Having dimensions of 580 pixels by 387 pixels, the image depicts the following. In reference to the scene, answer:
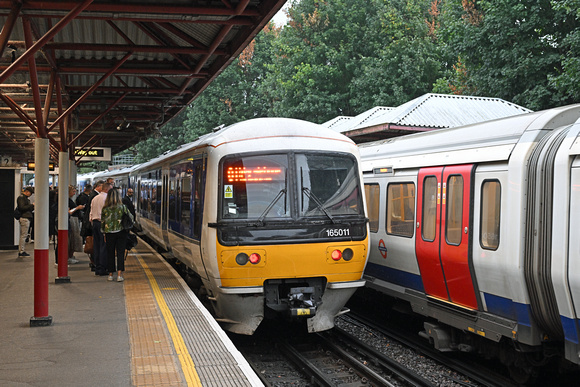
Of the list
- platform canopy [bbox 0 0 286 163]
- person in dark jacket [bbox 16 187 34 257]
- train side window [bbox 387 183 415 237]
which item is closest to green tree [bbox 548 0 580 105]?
train side window [bbox 387 183 415 237]

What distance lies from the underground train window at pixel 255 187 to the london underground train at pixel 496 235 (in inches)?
80.5

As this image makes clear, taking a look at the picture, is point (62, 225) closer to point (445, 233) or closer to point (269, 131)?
point (269, 131)

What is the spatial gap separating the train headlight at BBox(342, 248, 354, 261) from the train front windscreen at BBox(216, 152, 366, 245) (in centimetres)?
18

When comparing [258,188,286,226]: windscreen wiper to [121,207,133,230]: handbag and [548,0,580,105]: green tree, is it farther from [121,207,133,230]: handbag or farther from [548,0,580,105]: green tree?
[548,0,580,105]: green tree

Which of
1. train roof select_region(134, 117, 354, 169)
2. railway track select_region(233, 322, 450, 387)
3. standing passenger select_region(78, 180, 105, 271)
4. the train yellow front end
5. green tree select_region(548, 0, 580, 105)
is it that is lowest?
railway track select_region(233, 322, 450, 387)

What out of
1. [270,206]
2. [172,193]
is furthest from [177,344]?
[172,193]

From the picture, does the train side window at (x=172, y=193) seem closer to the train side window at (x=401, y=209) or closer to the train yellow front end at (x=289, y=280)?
the train yellow front end at (x=289, y=280)

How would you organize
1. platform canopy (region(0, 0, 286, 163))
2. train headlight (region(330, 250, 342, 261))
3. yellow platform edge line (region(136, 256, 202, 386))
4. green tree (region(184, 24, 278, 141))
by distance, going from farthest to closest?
1. green tree (region(184, 24, 278, 141))
2. train headlight (region(330, 250, 342, 261))
3. platform canopy (region(0, 0, 286, 163))
4. yellow platform edge line (region(136, 256, 202, 386))

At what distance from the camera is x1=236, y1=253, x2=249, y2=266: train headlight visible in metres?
8.37

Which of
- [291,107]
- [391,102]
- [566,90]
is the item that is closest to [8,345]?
[566,90]

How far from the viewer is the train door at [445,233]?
7.82 m

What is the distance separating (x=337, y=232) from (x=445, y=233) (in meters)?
1.42

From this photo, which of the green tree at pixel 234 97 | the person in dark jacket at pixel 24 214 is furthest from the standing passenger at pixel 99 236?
the green tree at pixel 234 97

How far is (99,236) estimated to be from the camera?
40.4ft
